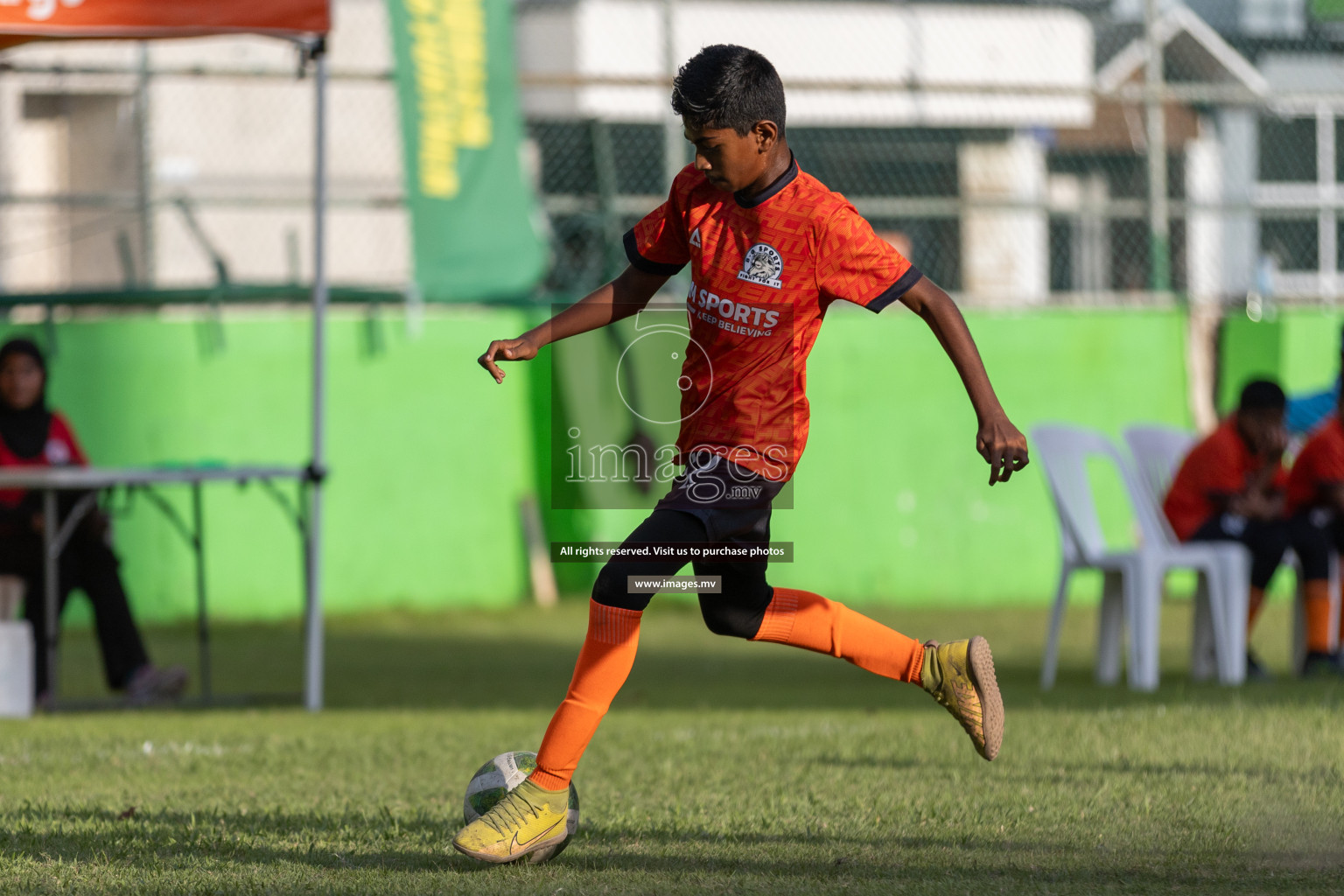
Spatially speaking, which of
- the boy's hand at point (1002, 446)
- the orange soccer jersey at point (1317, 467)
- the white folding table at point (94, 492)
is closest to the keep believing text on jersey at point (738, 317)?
the boy's hand at point (1002, 446)

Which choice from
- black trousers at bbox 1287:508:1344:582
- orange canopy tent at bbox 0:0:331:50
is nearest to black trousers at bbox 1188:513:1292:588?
black trousers at bbox 1287:508:1344:582

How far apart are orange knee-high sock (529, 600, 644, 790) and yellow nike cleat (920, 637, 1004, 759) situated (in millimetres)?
806

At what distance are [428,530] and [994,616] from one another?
4.10 meters

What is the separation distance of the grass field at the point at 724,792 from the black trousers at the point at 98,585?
64cm

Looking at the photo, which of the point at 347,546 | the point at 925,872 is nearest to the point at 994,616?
the point at 347,546

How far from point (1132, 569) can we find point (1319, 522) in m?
1.38

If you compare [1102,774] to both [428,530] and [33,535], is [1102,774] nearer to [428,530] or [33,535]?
[33,535]

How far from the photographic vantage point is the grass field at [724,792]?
4160mm

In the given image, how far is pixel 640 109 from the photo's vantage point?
1405 centimetres

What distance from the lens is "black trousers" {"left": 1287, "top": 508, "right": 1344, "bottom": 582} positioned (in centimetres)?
901

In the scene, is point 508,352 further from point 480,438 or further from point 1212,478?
point 480,438

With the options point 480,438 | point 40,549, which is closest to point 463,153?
point 480,438

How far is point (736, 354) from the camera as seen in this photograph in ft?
13.8

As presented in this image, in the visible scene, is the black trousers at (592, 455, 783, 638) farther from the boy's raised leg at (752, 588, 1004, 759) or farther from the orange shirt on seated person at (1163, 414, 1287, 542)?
the orange shirt on seated person at (1163, 414, 1287, 542)
